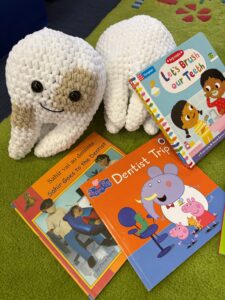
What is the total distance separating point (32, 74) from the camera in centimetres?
56

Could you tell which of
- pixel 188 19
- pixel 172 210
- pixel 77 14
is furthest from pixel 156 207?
pixel 77 14

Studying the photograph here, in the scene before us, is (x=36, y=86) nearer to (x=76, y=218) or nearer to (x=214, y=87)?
(x=76, y=218)

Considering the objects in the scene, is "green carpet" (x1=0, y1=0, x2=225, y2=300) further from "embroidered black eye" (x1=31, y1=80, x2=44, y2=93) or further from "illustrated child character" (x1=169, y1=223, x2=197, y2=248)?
"embroidered black eye" (x1=31, y1=80, x2=44, y2=93)

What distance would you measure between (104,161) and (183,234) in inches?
8.4

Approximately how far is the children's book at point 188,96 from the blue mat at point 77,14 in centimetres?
59

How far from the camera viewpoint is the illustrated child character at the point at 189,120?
646 mm

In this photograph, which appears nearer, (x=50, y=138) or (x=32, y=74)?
(x=32, y=74)

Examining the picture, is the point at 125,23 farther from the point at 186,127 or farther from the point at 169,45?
the point at 186,127

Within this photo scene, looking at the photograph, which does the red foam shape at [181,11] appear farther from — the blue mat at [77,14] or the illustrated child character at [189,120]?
the illustrated child character at [189,120]

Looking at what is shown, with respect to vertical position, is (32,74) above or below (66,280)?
above

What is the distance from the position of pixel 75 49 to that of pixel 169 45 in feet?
0.69

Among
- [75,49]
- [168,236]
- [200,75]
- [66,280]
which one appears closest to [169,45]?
[200,75]

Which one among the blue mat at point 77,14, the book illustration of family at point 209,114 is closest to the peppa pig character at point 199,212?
the book illustration of family at point 209,114

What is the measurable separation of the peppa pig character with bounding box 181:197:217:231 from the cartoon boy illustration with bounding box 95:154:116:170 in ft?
0.57
